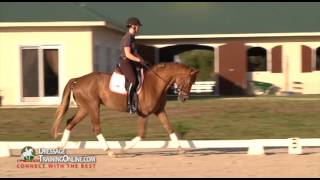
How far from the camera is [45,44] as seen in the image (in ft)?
70.6

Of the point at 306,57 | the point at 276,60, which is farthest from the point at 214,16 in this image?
the point at 306,57

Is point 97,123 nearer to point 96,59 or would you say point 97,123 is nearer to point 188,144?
point 188,144

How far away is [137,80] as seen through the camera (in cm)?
1126

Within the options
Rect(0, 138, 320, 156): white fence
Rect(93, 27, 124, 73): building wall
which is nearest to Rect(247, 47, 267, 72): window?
Rect(93, 27, 124, 73): building wall

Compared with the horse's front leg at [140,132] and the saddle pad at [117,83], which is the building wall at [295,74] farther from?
the saddle pad at [117,83]

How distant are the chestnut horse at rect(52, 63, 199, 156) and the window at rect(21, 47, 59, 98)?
9905 millimetres

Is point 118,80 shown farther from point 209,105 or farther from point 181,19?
point 181,19

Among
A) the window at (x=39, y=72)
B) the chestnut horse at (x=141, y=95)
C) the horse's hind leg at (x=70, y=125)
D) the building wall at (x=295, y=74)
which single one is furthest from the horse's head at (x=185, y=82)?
the building wall at (x=295, y=74)

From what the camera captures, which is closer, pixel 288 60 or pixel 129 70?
pixel 129 70

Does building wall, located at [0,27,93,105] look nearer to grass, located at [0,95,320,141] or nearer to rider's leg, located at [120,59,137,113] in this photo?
grass, located at [0,95,320,141]

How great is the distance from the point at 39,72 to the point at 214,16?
11999 mm

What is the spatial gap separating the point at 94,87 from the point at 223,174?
11.5 ft

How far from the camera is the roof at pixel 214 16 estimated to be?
28.7 metres

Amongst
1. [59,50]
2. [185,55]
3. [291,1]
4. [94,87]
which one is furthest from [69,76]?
[185,55]
